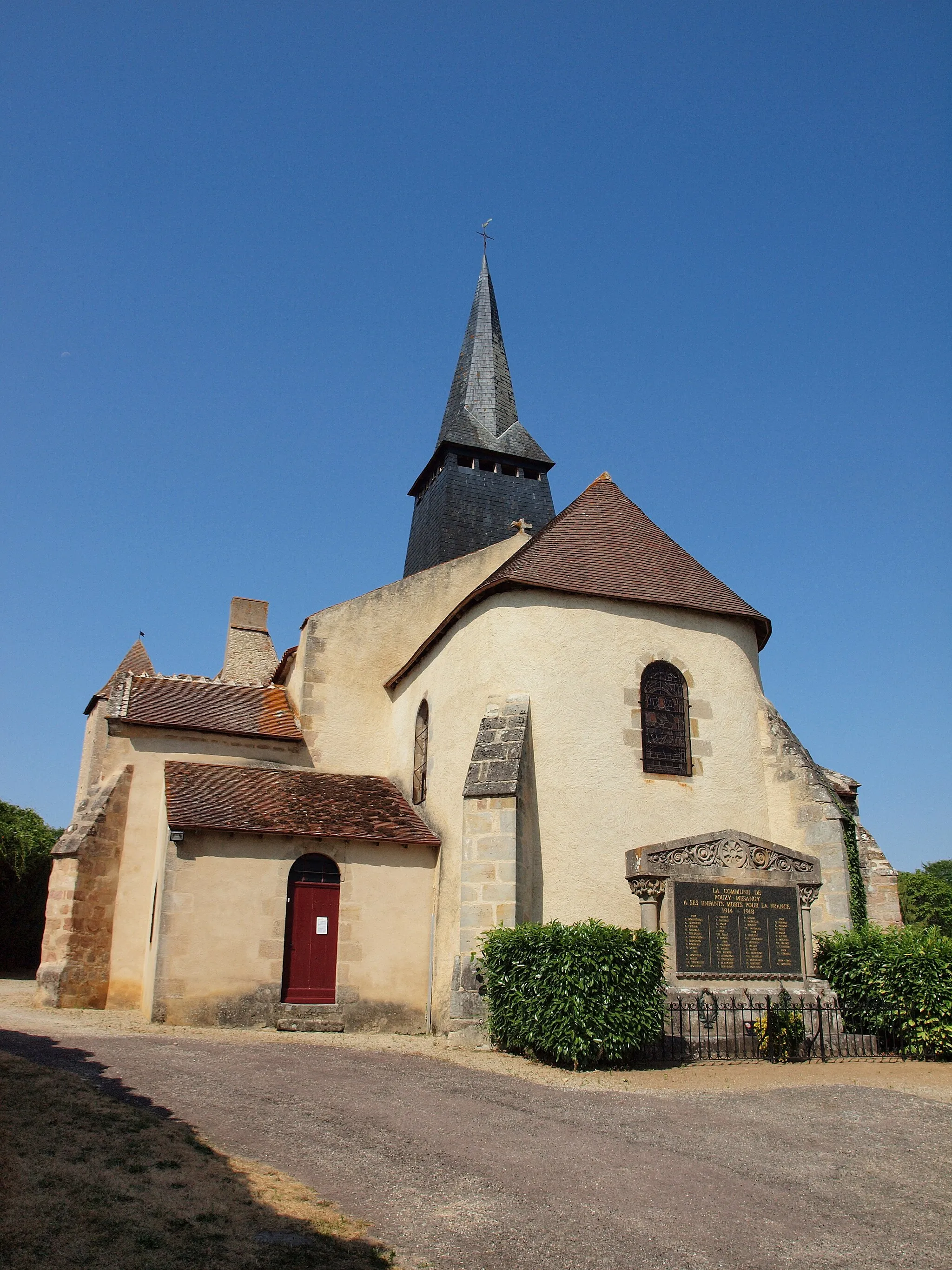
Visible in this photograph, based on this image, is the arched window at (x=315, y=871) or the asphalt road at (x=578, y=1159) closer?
the asphalt road at (x=578, y=1159)

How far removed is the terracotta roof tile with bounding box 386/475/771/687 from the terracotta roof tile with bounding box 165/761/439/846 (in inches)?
125

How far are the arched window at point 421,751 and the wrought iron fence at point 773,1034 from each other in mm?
6782

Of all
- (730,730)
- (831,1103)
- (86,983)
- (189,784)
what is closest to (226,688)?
(189,784)

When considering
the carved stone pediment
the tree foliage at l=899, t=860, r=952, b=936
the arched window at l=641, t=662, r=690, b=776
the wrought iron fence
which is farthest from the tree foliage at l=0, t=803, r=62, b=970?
the tree foliage at l=899, t=860, r=952, b=936

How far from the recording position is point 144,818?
17891 mm

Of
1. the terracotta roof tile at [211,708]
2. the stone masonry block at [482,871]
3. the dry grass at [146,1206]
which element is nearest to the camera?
the dry grass at [146,1206]

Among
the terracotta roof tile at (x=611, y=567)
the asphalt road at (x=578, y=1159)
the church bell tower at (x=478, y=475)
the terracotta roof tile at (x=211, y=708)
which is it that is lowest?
A: the asphalt road at (x=578, y=1159)

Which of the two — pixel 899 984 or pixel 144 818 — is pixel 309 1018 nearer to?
pixel 144 818

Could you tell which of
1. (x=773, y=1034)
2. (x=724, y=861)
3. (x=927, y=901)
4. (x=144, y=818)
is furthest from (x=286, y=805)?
(x=927, y=901)

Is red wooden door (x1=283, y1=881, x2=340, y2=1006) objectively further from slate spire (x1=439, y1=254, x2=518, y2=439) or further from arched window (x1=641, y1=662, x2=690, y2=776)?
slate spire (x1=439, y1=254, x2=518, y2=439)

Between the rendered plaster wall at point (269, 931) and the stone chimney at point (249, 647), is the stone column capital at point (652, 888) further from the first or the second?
the stone chimney at point (249, 647)

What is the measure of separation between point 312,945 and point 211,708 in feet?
19.9

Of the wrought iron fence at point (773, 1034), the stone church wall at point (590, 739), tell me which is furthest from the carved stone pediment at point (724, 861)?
the wrought iron fence at point (773, 1034)

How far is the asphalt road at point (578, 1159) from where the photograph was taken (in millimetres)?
5223
